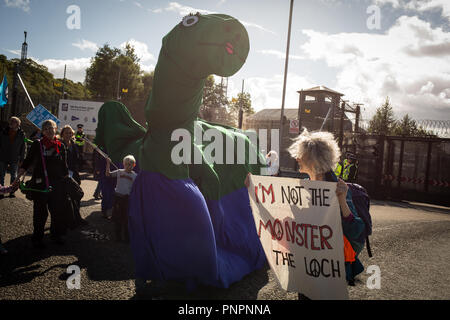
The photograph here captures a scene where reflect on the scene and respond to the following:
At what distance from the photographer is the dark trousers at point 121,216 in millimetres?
5285

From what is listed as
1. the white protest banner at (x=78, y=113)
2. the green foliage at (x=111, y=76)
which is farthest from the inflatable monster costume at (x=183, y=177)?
the green foliage at (x=111, y=76)

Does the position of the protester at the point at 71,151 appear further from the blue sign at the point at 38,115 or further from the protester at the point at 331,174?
the protester at the point at 331,174

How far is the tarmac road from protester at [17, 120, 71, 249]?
0.94ft

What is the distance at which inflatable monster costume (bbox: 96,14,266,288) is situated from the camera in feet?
10.7

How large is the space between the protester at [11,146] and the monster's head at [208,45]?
6.32 meters

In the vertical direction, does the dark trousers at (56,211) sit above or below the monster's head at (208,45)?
below

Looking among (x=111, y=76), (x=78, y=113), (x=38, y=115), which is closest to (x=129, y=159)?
(x=38, y=115)

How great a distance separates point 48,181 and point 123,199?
114 centimetres

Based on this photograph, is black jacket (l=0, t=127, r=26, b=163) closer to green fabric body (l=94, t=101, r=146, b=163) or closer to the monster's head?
green fabric body (l=94, t=101, r=146, b=163)

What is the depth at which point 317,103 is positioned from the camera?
32938 millimetres

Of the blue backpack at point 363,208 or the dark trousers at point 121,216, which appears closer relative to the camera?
the blue backpack at point 363,208

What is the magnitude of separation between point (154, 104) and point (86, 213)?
443 centimetres

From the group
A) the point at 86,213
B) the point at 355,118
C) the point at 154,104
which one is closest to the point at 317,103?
the point at 355,118
